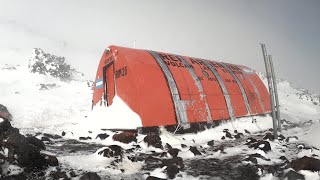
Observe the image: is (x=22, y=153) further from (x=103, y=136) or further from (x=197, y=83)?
(x=197, y=83)

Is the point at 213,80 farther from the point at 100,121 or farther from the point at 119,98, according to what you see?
the point at 100,121

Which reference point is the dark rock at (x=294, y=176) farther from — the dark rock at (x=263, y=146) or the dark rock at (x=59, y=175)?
the dark rock at (x=59, y=175)

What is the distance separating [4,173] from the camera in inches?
160

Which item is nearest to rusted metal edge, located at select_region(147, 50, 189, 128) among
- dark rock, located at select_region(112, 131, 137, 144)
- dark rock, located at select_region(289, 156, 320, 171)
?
dark rock, located at select_region(112, 131, 137, 144)

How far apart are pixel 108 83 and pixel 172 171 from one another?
297 inches

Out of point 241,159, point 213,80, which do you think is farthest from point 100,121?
point 241,159

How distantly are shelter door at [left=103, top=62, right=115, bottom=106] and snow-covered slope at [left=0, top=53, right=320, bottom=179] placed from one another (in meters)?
1.01

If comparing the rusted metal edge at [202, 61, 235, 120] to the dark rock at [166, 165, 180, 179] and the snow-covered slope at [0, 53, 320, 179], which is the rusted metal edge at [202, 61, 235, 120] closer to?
the snow-covered slope at [0, 53, 320, 179]

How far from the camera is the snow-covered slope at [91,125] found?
18.3 feet

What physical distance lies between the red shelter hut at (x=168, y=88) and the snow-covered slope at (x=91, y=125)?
0.59 m

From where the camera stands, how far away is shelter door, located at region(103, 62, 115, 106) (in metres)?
11.3

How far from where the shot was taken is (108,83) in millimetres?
11750

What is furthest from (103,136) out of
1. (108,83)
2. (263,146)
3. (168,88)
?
(263,146)

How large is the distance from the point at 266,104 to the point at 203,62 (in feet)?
17.1
